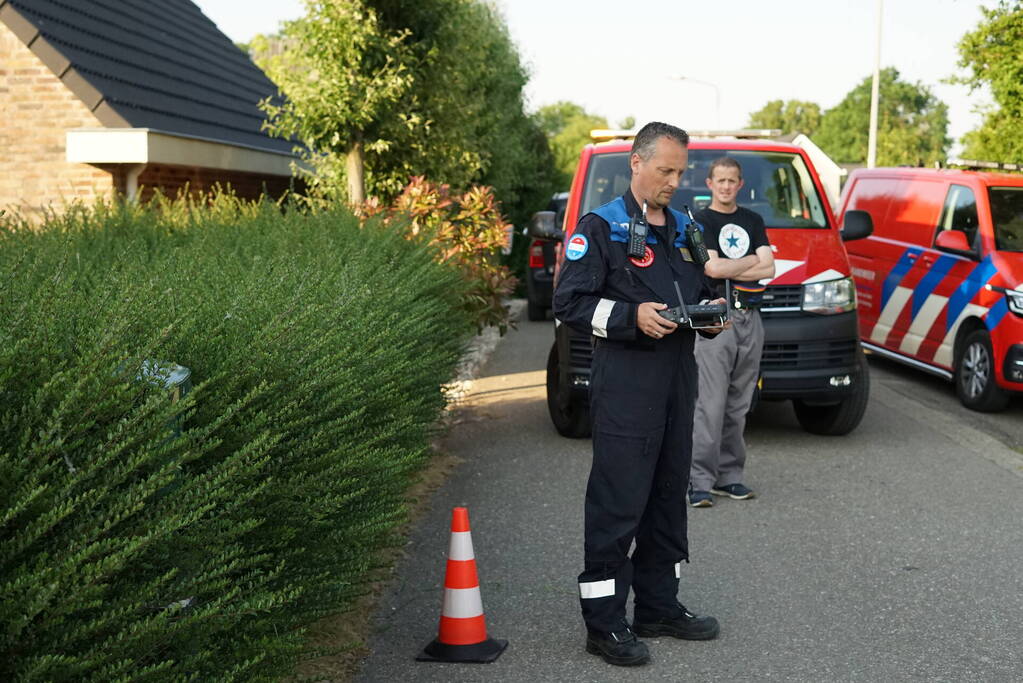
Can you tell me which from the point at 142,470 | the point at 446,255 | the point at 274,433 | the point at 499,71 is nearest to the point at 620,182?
the point at 446,255

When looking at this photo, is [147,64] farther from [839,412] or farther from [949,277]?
[839,412]

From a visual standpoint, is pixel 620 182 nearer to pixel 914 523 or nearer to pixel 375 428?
pixel 914 523

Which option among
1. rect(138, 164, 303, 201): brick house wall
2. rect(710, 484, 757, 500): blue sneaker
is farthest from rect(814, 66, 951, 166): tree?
rect(710, 484, 757, 500): blue sneaker

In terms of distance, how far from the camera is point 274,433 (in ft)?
13.0

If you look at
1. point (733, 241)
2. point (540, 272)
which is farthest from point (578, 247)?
point (540, 272)

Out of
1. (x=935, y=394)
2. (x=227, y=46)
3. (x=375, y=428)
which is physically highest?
(x=227, y=46)

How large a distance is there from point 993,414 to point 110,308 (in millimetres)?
9474

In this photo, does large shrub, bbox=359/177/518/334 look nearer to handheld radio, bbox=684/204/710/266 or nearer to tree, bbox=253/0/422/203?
tree, bbox=253/0/422/203

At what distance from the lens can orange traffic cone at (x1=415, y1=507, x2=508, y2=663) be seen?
200 inches

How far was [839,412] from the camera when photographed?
385 inches

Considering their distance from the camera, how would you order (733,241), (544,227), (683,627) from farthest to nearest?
(544,227)
(733,241)
(683,627)

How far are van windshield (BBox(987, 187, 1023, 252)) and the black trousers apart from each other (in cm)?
750

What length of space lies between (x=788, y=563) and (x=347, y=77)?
34.4 ft

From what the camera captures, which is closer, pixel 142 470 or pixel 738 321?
pixel 142 470
